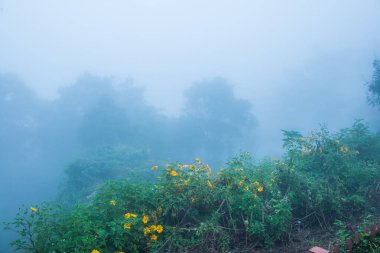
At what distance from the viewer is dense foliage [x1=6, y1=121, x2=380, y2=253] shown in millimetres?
3822

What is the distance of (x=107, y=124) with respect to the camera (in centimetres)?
3353

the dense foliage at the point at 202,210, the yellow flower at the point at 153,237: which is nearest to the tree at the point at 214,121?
the dense foliage at the point at 202,210

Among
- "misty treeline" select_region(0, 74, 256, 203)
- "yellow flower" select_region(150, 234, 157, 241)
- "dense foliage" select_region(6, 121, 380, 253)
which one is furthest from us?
"misty treeline" select_region(0, 74, 256, 203)

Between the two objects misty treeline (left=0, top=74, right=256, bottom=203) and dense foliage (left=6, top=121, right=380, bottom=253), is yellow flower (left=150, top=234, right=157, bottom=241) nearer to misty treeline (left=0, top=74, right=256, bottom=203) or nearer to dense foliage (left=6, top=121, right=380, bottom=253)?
dense foliage (left=6, top=121, right=380, bottom=253)

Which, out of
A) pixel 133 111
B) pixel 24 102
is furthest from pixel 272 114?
pixel 24 102

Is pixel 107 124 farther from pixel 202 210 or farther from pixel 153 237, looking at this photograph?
pixel 153 237

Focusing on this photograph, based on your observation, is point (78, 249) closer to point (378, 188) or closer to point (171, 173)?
point (171, 173)

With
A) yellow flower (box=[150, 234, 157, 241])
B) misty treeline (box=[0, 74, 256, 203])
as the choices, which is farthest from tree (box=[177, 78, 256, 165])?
yellow flower (box=[150, 234, 157, 241])

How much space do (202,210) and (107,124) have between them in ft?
100.0

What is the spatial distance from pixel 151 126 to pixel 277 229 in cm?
3288

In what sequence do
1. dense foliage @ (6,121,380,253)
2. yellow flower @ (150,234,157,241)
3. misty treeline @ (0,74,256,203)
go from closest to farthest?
1. dense foliage @ (6,121,380,253)
2. yellow flower @ (150,234,157,241)
3. misty treeline @ (0,74,256,203)

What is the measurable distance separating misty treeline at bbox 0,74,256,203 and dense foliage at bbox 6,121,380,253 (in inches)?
952

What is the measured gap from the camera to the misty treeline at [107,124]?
33.9m

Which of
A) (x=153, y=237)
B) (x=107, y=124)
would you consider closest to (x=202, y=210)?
(x=153, y=237)
